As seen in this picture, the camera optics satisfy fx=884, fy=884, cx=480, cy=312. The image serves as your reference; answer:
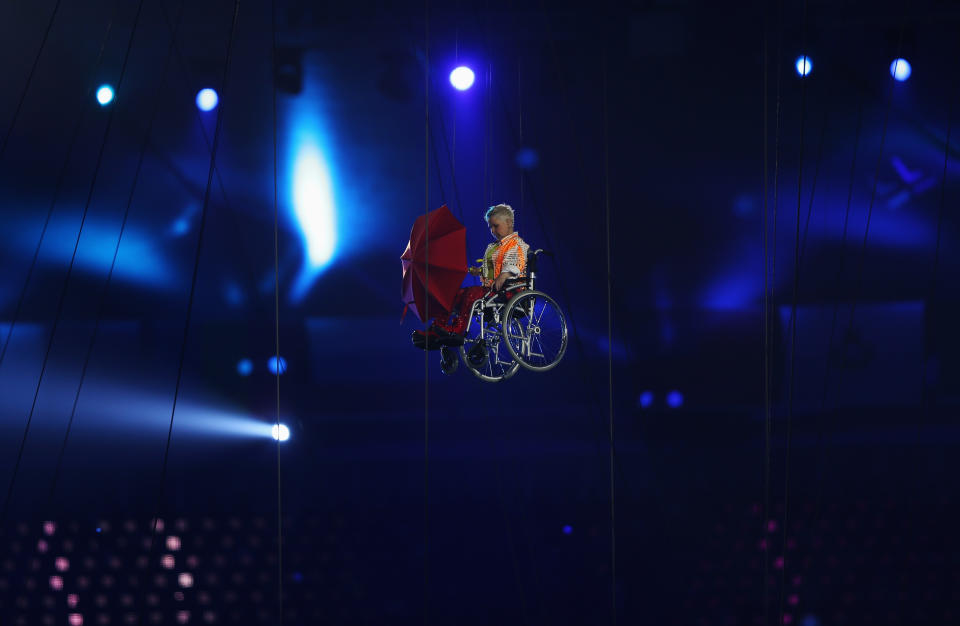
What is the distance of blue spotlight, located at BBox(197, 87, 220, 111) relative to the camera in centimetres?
669

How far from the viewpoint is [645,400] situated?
263 inches

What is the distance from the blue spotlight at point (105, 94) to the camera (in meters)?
6.65

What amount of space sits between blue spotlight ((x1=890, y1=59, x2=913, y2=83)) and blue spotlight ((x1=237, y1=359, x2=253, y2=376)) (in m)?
5.25

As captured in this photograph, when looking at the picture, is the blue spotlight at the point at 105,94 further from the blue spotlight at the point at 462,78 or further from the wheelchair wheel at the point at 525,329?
the wheelchair wheel at the point at 525,329

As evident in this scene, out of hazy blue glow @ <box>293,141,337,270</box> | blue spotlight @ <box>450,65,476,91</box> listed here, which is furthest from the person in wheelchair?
hazy blue glow @ <box>293,141,337,270</box>

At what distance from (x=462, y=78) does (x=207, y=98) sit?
76.6 inches

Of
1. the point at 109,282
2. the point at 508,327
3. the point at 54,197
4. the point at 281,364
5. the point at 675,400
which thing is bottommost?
the point at 508,327

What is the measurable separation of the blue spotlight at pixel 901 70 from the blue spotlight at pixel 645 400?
2922 millimetres

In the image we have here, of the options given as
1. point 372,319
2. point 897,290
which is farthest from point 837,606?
point 372,319

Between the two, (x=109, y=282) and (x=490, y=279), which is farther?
(x=109, y=282)

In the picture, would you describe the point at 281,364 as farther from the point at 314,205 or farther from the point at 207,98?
the point at 207,98

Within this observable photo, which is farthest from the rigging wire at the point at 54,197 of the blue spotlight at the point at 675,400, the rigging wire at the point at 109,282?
the blue spotlight at the point at 675,400

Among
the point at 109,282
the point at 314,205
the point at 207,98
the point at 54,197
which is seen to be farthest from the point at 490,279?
the point at 54,197

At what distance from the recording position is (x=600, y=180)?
6.59 metres
